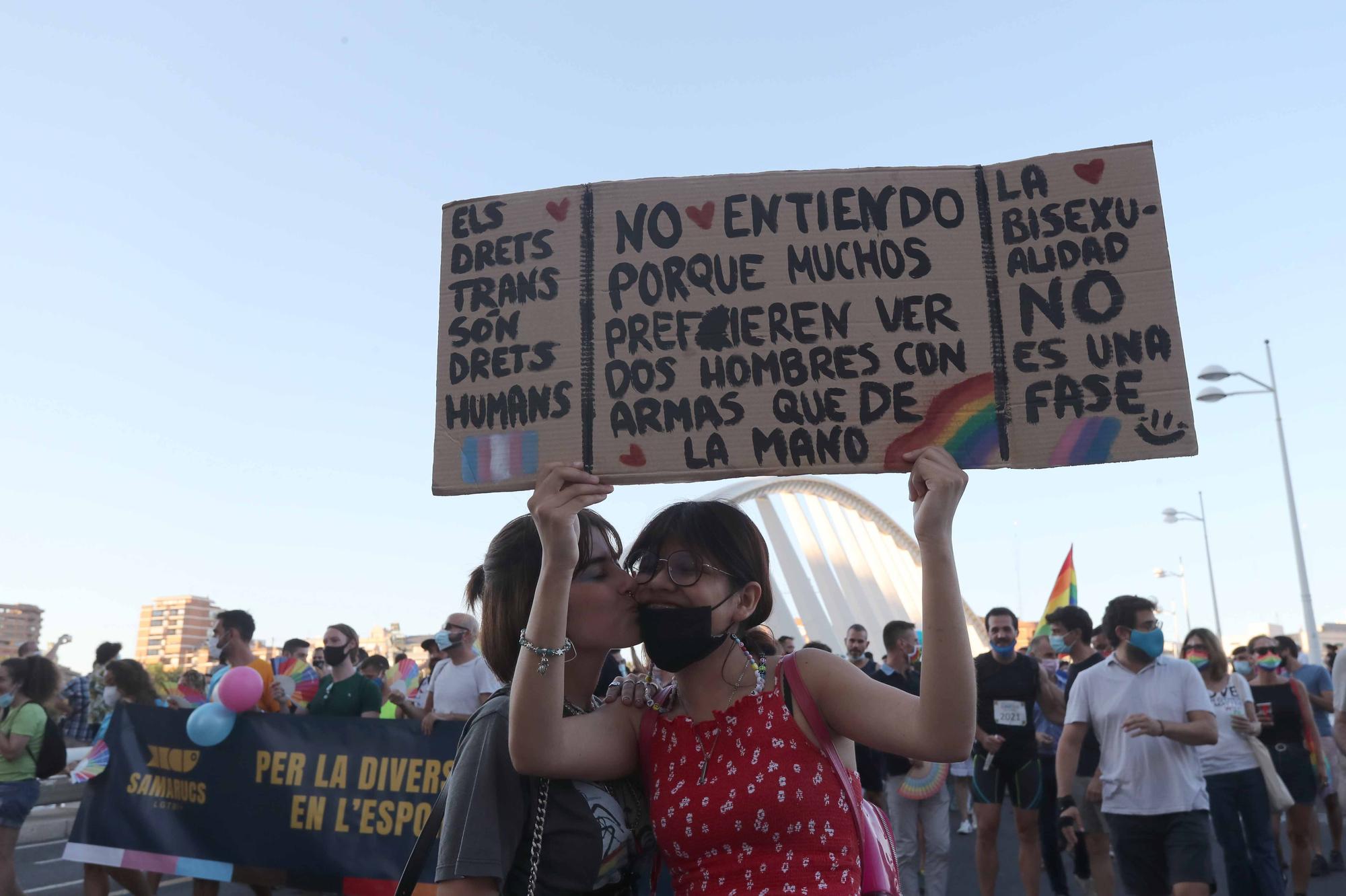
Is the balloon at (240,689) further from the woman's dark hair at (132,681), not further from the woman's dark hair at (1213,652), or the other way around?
the woman's dark hair at (1213,652)

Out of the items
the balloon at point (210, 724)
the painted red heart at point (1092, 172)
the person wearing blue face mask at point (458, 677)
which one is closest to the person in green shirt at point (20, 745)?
the balloon at point (210, 724)

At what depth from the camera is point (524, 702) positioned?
2395 mm

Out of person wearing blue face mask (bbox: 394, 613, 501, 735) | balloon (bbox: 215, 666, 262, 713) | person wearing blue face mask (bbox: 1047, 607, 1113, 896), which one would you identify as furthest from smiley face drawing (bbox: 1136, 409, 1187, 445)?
balloon (bbox: 215, 666, 262, 713)

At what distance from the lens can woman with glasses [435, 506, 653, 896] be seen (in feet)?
7.78

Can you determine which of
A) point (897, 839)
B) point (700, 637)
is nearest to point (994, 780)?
point (897, 839)

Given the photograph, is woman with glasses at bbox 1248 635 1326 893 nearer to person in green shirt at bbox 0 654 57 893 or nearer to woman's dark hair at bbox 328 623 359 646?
woman's dark hair at bbox 328 623 359 646

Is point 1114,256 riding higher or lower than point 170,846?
higher

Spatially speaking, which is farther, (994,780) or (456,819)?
(994,780)

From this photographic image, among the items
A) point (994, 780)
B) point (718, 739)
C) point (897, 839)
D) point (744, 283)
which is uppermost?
point (744, 283)

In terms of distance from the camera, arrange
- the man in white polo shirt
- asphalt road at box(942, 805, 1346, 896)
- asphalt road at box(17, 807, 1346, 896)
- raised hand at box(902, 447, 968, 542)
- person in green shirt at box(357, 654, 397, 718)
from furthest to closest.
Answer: person in green shirt at box(357, 654, 397, 718) < asphalt road at box(17, 807, 1346, 896) < asphalt road at box(942, 805, 1346, 896) < the man in white polo shirt < raised hand at box(902, 447, 968, 542)

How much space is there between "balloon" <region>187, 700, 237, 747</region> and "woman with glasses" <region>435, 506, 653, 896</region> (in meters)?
5.99

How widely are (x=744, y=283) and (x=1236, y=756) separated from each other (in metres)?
6.25

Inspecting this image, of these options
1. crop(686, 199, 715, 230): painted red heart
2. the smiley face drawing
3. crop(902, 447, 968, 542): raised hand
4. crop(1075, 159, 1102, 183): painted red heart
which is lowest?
crop(902, 447, 968, 542): raised hand

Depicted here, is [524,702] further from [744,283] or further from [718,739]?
[744,283]
